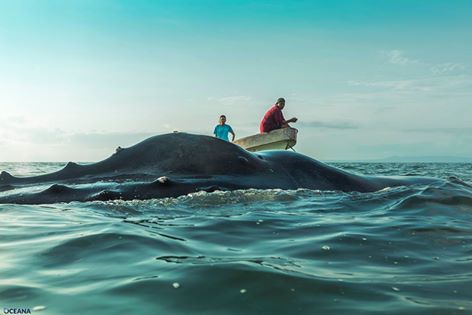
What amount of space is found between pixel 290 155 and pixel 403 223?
2.94m

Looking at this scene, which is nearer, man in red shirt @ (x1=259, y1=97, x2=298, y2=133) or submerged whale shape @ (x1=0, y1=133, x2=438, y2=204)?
submerged whale shape @ (x1=0, y1=133, x2=438, y2=204)

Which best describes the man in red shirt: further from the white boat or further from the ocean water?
the ocean water

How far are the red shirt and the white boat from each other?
0.33 metres

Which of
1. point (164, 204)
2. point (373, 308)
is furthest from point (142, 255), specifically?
point (164, 204)

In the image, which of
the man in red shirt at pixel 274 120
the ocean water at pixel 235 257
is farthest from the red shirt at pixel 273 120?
the ocean water at pixel 235 257

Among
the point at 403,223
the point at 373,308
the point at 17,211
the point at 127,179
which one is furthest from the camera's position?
the point at 127,179

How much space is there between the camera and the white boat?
65.8 feet

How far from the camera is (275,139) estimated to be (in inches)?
795

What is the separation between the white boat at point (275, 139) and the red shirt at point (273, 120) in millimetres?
334

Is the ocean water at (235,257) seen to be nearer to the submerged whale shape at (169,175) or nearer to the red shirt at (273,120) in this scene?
the submerged whale shape at (169,175)

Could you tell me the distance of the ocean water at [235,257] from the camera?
3.02 m

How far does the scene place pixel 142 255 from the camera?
4.11m

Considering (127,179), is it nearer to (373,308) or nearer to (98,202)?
(98,202)

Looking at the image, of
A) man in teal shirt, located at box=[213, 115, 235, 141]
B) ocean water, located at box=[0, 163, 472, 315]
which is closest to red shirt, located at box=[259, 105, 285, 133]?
man in teal shirt, located at box=[213, 115, 235, 141]
